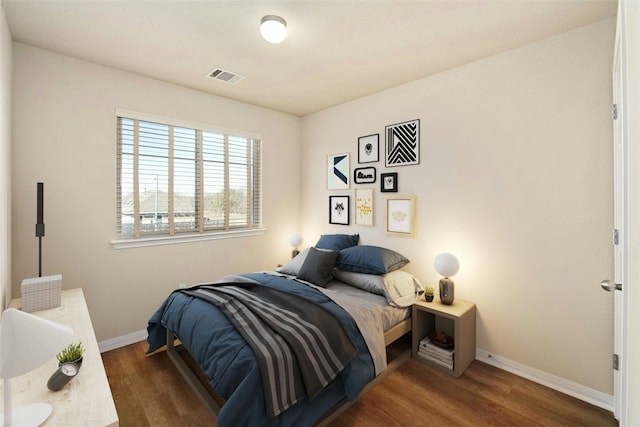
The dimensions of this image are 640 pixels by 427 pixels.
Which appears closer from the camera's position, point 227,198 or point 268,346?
point 268,346

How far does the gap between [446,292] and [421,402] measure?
94 cm

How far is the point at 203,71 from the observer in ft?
9.43

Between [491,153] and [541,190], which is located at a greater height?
[491,153]

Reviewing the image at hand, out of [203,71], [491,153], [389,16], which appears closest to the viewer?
[389,16]

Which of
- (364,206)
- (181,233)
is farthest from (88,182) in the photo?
(364,206)

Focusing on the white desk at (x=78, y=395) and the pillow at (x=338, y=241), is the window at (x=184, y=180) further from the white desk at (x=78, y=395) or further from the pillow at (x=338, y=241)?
the white desk at (x=78, y=395)

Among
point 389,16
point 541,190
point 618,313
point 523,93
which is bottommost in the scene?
point 618,313

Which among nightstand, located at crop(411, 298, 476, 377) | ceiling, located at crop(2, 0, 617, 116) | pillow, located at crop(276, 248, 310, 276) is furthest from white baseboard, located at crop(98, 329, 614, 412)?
ceiling, located at crop(2, 0, 617, 116)

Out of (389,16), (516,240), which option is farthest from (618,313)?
(389,16)

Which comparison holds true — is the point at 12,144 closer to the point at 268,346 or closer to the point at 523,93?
the point at 268,346

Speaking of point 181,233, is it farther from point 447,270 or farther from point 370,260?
point 447,270

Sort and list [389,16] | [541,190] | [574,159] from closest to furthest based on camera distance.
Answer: [389,16]
[574,159]
[541,190]

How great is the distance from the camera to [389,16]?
202 centimetres

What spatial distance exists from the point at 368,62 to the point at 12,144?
3.04 m
